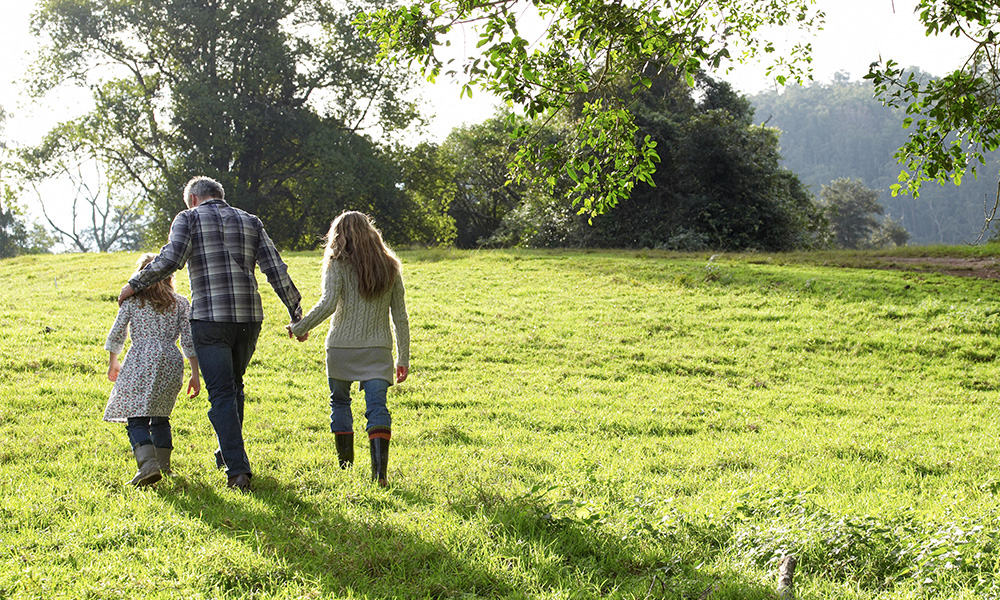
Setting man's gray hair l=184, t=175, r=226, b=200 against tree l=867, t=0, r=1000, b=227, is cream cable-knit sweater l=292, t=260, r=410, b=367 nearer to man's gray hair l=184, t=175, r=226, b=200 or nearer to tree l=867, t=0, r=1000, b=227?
man's gray hair l=184, t=175, r=226, b=200

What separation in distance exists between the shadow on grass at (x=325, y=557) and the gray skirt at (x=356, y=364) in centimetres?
107

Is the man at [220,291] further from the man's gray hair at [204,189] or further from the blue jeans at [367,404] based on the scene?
the blue jeans at [367,404]

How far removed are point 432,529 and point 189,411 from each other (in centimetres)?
512

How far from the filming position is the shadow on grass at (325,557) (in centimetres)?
359

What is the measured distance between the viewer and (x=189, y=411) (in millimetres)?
8227

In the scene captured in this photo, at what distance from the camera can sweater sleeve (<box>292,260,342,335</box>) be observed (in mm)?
5484

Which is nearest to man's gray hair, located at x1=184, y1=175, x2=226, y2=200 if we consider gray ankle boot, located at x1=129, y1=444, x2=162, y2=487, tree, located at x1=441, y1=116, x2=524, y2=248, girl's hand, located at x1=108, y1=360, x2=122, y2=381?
girl's hand, located at x1=108, y1=360, x2=122, y2=381

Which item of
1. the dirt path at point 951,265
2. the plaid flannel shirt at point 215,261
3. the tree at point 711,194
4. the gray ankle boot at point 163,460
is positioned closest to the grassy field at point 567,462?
the gray ankle boot at point 163,460

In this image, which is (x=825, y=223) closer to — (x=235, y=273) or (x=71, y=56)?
(x=235, y=273)

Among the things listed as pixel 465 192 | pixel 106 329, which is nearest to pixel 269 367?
pixel 106 329

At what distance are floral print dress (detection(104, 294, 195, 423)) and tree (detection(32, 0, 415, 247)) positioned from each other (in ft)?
93.5

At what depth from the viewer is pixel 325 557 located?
12.8 feet

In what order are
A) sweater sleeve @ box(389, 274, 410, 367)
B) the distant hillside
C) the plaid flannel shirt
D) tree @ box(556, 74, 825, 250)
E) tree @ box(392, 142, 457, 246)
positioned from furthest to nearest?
the distant hillside → tree @ box(392, 142, 457, 246) → tree @ box(556, 74, 825, 250) → sweater sleeve @ box(389, 274, 410, 367) → the plaid flannel shirt

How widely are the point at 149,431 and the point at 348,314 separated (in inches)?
73.3
